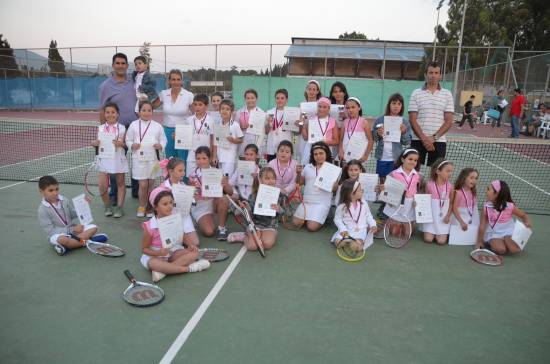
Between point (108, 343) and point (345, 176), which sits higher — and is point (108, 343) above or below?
below

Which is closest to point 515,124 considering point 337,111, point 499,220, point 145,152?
point 499,220

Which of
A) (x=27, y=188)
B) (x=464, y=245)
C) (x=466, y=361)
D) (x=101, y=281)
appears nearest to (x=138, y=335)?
(x=101, y=281)

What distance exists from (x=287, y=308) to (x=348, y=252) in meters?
1.32

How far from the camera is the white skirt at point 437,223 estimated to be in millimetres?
4516

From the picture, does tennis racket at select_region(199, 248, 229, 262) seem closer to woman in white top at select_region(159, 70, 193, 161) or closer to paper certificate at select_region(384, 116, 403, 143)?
woman in white top at select_region(159, 70, 193, 161)

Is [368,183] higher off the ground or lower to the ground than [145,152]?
lower

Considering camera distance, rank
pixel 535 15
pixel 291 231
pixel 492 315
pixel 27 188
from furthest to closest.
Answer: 1. pixel 535 15
2. pixel 27 188
3. pixel 291 231
4. pixel 492 315

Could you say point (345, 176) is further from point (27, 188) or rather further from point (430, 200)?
point (27, 188)

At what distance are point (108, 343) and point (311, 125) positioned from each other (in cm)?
332

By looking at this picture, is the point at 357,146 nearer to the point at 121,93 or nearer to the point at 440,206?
the point at 440,206

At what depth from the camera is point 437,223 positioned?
14.9ft

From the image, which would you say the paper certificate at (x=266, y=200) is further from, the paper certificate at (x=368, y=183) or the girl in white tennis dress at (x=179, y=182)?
the paper certificate at (x=368, y=183)

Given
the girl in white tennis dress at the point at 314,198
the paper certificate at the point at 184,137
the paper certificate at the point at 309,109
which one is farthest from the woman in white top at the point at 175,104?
the girl in white tennis dress at the point at 314,198

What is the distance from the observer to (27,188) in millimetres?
6336
